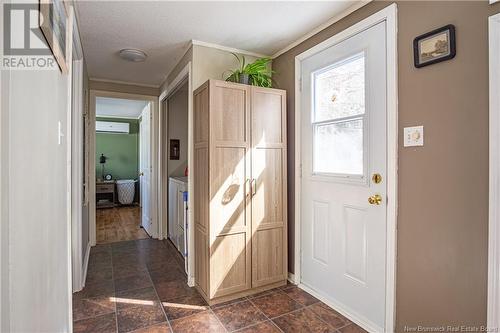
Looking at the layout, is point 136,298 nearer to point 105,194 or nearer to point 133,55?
point 133,55

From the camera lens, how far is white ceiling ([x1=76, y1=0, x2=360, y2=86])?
197 centimetres

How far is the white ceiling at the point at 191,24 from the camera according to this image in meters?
1.97

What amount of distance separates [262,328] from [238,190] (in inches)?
41.1

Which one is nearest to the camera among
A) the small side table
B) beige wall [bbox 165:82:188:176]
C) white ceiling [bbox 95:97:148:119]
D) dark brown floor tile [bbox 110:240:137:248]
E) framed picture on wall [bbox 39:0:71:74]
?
framed picture on wall [bbox 39:0:71:74]

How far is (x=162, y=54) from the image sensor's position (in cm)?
288

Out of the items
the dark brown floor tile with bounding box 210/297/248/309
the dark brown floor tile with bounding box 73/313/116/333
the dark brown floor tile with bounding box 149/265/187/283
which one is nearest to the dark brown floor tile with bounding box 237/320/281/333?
the dark brown floor tile with bounding box 210/297/248/309

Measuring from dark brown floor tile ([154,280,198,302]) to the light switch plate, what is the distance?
6.85ft

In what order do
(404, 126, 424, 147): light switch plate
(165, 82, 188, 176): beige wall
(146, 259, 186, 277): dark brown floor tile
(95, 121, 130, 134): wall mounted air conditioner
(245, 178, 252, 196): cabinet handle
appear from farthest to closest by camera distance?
(95, 121, 130, 134): wall mounted air conditioner, (165, 82, 188, 176): beige wall, (146, 259, 186, 277): dark brown floor tile, (245, 178, 252, 196): cabinet handle, (404, 126, 424, 147): light switch plate

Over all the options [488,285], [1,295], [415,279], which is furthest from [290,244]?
[1,295]

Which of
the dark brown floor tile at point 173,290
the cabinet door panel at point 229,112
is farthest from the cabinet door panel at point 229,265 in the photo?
the cabinet door panel at point 229,112

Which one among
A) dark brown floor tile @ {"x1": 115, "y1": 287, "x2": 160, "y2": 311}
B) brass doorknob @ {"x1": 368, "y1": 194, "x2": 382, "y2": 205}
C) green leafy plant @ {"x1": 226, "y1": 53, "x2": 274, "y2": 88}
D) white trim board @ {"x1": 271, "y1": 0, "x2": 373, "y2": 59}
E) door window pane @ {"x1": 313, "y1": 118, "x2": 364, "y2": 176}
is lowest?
dark brown floor tile @ {"x1": 115, "y1": 287, "x2": 160, "y2": 311}

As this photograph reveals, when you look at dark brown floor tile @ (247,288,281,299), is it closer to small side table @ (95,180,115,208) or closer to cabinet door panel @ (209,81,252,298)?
cabinet door panel @ (209,81,252,298)

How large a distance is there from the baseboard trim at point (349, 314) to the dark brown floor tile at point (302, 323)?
0.20 metres

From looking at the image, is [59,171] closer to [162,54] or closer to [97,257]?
[162,54]
